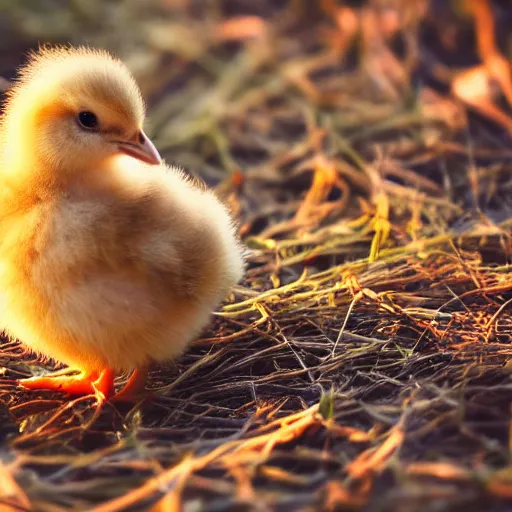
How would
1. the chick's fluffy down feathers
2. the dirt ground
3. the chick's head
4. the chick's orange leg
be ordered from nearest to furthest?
the dirt ground → the chick's fluffy down feathers → the chick's head → the chick's orange leg

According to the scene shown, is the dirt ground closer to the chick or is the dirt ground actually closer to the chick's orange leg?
the chick's orange leg

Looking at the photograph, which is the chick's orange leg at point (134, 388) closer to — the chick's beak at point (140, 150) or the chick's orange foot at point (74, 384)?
the chick's orange foot at point (74, 384)

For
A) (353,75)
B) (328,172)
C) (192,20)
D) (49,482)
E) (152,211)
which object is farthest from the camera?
(192,20)

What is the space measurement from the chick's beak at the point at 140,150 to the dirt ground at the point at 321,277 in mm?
638

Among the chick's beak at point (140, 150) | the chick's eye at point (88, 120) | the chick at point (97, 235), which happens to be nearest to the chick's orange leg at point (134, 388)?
the chick at point (97, 235)

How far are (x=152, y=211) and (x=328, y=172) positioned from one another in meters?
1.50

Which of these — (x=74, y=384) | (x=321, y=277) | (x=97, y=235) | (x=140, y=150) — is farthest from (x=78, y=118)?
(x=321, y=277)

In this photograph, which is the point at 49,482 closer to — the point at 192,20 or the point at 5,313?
the point at 5,313

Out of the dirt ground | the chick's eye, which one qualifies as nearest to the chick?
the chick's eye

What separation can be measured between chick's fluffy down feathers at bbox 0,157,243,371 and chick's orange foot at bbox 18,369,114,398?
0.27 ft

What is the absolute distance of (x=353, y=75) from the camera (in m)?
4.39

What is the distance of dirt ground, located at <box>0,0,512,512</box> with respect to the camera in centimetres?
190

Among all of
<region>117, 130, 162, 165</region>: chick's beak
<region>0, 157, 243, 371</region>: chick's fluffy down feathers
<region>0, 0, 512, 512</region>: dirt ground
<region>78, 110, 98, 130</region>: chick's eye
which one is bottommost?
<region>0, 0, 512, 512</region>: dirt ground

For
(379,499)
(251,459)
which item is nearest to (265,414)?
(251,459)
